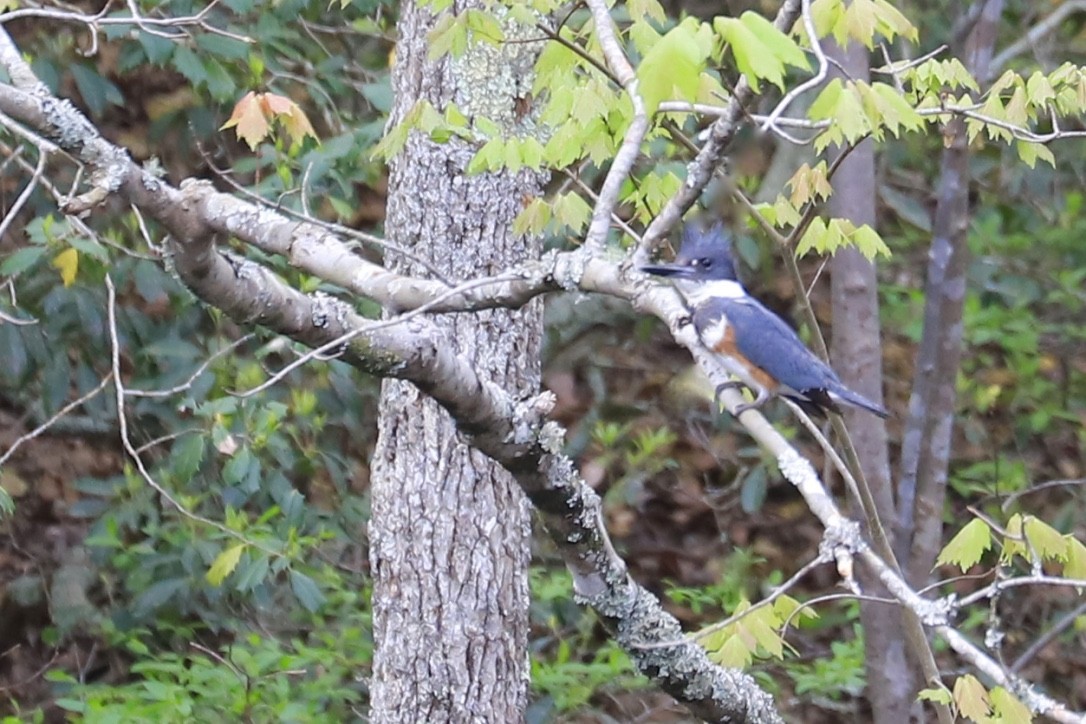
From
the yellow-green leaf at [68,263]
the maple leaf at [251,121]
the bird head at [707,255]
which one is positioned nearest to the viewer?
the bird head at [707,255]

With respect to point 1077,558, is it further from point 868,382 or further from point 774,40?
point 868,382

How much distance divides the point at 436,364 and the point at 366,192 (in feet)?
11.2

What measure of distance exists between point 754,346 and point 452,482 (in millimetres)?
734

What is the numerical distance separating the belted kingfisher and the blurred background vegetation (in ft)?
1.62

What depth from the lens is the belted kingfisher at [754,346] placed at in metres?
2.47

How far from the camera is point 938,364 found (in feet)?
11.6

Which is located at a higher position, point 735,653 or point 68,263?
point 68,263

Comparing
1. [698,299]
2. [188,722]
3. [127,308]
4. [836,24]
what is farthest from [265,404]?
[836,24]

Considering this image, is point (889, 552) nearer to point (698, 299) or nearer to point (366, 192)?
point (698, 299)

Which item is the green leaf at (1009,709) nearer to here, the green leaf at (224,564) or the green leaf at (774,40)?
the green leaf at (774,40)

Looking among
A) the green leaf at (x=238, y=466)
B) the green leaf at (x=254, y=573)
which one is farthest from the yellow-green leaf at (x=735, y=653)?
the green leaf at (x=254, y=573)

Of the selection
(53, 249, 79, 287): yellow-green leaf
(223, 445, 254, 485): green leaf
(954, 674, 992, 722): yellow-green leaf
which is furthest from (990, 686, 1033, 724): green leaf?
(53, 249, 79, 287): yellow-green leaf

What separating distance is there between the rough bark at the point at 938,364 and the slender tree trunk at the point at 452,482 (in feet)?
3.67

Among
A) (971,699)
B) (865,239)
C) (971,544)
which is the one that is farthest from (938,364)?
(971,699)
